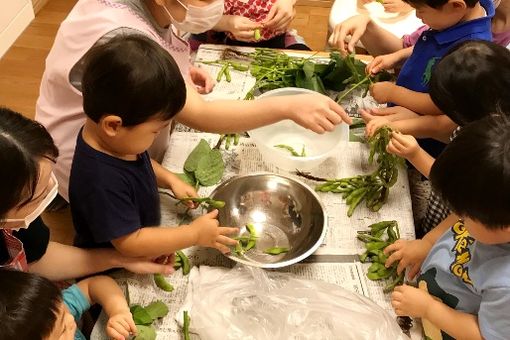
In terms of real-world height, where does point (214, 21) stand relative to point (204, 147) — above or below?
above

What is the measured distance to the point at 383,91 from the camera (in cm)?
134

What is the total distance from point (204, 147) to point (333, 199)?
31 centimetres

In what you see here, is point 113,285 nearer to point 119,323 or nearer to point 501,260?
point 119,323

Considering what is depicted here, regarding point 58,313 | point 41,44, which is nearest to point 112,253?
point 58,313

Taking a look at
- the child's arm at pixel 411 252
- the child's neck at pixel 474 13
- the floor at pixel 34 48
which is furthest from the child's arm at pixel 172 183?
the floor at pixel 34 48

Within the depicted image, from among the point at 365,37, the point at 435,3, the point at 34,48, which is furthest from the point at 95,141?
the point at 34,48

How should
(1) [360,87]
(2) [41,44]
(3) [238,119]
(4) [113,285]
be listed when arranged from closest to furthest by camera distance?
(4) [113,285] → (3) [238,119] → (1) [360,87] → (2) [41,44]

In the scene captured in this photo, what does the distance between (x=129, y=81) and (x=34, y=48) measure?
6.99 ft

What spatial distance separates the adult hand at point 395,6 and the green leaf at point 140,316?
4.36 feet

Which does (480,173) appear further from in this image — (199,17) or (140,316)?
(199,17)

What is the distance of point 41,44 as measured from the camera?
2770mm

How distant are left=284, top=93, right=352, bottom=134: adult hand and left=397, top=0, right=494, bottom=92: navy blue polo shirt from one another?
31cm

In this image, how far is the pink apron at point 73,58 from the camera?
3.64 ft

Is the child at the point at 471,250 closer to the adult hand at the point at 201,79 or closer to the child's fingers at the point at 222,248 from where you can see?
the child's fingers at the point at 222,248
